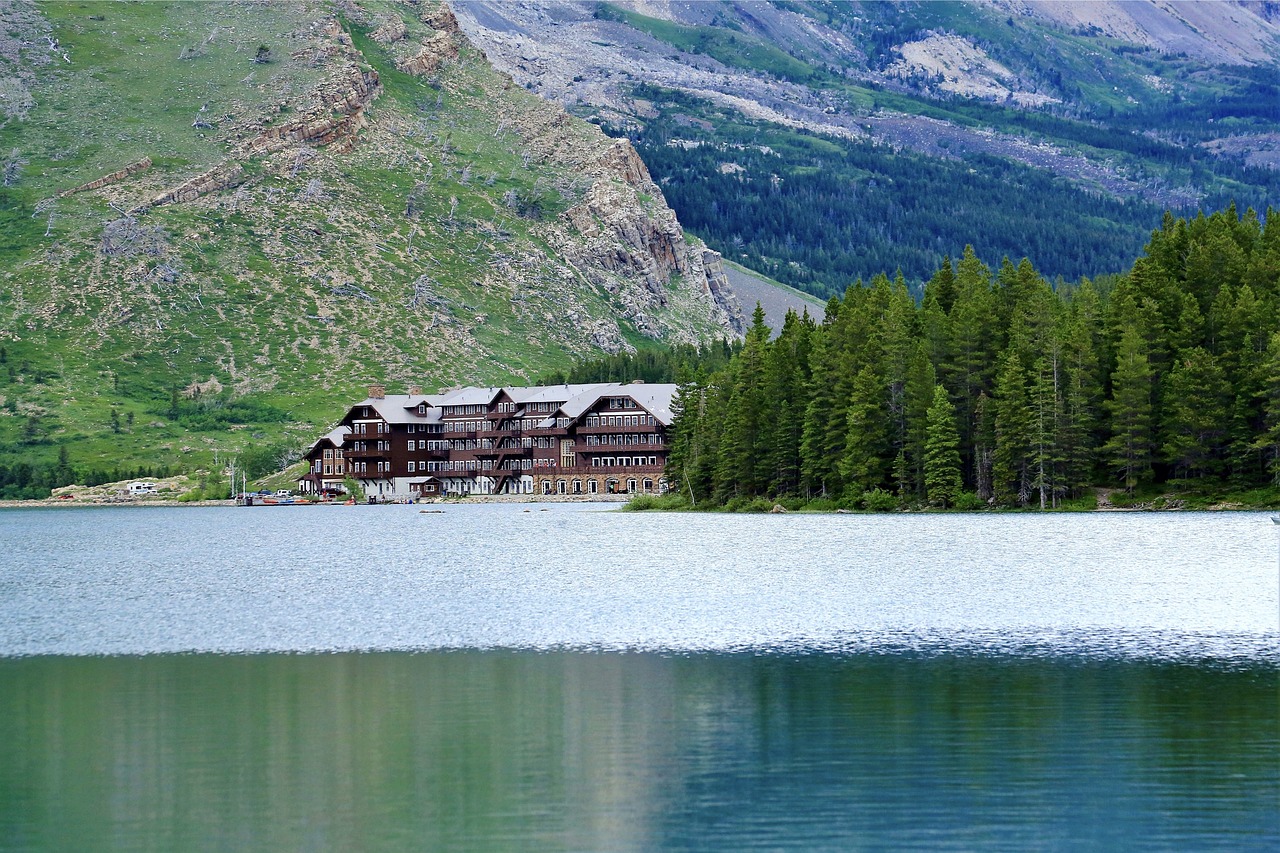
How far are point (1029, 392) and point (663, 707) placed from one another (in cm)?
9141

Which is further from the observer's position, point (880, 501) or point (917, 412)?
point (917, 412)

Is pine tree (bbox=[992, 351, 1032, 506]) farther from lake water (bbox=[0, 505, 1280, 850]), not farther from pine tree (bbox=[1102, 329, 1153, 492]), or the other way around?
lake water (bbox=[0, 505, 1280, 850])

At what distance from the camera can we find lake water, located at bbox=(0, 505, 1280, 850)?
A: 30.5m

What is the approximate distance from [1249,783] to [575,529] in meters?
99.2

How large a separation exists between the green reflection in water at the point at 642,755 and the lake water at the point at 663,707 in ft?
0.37

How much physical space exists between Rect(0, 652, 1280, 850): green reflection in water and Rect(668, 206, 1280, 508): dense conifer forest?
7829 centimetres

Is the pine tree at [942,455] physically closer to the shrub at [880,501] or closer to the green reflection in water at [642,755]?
the shrub at [880,501]

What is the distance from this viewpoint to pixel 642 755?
35688 millimetres

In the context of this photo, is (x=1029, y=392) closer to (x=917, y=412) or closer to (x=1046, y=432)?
(x=1046, y=432)

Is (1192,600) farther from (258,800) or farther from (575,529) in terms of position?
(575,529)

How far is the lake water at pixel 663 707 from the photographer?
100 feet

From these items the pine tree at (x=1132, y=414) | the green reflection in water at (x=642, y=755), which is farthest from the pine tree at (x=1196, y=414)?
the green reflection in water at (x=642, y=755)

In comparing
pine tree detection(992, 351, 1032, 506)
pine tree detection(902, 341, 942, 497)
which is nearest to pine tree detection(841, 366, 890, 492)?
pine tree detection(902, 341, 942, 497)

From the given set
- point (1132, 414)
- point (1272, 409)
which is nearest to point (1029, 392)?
point (1132, 414)
